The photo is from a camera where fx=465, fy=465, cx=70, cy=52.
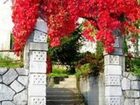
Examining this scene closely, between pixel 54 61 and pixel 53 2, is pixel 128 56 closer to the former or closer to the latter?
pixel 53 2

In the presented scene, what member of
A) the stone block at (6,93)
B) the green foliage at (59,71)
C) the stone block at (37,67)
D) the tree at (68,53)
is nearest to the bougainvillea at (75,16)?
the stone block at (37,67)

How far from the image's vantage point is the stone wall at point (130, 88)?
1156 cm

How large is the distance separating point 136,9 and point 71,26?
166cm

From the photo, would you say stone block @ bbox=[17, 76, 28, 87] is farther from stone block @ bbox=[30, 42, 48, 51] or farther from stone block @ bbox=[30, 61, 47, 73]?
stone block @ bbox=[30, 42, 48, 51]

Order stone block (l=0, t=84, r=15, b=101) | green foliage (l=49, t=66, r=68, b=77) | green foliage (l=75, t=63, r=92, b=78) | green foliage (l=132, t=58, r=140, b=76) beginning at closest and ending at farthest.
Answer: stone block (l=0, t=84, r=15, b=101)
green foliage (l=132, t=58, r=140, b=76)
green foliage (l=75, t=63, r=92, b=78)
green foliage (l=49, t=66, r=68, b=77)

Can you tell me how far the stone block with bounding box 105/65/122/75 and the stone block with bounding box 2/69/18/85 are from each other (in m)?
2.37

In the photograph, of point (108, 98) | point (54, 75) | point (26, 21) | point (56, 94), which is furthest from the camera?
point (54, 75)

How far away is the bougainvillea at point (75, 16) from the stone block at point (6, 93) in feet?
3.75

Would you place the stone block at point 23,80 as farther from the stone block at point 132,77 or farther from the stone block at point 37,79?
the stone block at point 132,77

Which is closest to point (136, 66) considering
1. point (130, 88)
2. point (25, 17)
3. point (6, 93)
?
point (130, 88)

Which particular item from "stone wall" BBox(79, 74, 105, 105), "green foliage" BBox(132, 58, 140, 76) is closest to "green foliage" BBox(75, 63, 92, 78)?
"stone wall" BBox(79, 74, 105, 105)

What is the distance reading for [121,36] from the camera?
38.0 ft

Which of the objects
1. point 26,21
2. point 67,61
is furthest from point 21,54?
point 67,61

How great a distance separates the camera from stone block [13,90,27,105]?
10.2 meters
